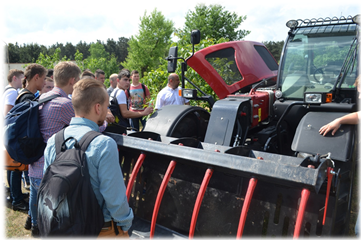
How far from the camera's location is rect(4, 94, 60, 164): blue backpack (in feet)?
9.45

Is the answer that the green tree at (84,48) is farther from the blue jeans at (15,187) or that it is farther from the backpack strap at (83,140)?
the backpack strap at (83,140)

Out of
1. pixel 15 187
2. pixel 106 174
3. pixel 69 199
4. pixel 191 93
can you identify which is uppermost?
pixel 191 93

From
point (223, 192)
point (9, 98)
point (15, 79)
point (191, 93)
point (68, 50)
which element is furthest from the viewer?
point (68, 50)

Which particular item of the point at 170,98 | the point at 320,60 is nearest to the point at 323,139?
the point at 320,60

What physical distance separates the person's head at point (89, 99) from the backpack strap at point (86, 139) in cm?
19

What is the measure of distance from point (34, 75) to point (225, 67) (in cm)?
266

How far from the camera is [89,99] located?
1.98 meters

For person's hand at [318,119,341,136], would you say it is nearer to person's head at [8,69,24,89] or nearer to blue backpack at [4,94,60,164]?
blue backpack at [4,94,60,164]

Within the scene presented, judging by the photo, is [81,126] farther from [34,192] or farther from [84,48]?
[84,48]

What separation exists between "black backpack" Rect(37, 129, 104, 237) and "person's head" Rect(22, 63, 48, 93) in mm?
2261

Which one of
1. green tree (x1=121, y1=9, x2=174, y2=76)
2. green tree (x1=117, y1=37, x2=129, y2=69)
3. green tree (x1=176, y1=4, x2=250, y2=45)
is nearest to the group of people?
green tree (x1=176, y1=4, x2=250, y2=45)

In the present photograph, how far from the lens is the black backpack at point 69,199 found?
169 centimetres

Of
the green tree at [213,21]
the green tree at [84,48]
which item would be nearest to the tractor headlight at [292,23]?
the green tree at [213,21]

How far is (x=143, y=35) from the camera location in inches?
1532
